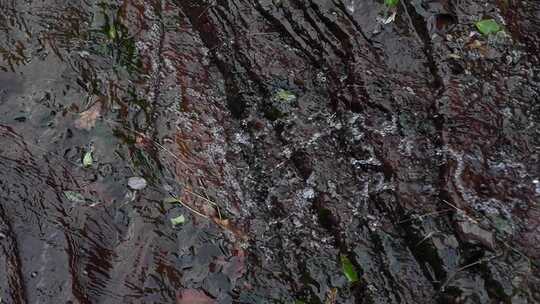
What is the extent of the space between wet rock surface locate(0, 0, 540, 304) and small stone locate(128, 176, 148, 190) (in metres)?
0.01

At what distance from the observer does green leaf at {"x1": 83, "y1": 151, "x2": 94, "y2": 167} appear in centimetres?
354

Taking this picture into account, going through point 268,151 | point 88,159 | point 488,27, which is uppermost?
point 488,27

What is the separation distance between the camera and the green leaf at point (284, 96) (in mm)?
4047

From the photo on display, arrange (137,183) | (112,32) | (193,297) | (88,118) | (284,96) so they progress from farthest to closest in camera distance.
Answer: (112,32) → (284,96) → (88,118) → (137,183) → (193,297)

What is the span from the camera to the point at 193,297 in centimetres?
309

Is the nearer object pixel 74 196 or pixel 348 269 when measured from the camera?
pixel 348 269

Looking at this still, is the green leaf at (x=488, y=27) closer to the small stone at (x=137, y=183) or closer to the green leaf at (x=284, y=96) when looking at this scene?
the green leaf at (x=284, y=96)

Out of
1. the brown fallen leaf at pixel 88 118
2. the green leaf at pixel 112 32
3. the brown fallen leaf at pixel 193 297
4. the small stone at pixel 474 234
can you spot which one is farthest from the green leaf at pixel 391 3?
the brown fallen leaf at pixel 193 297

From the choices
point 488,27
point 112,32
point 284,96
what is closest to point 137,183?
point 284,96

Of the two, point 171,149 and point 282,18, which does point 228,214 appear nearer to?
point 171,149

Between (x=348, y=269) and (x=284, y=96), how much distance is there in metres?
1.48

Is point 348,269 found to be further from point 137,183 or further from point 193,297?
point 137,183

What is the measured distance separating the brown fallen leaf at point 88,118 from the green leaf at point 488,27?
3099mm

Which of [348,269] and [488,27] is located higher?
[488,27]
